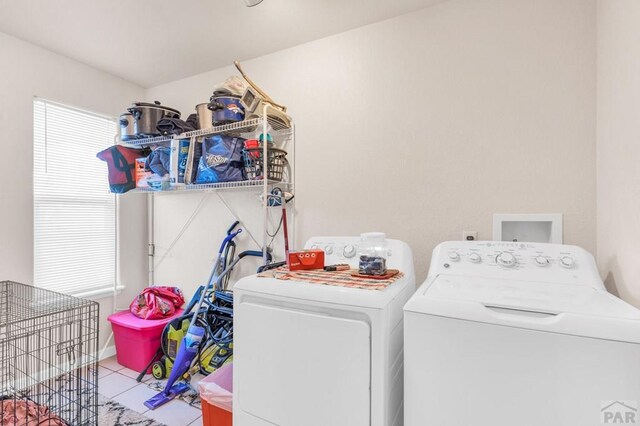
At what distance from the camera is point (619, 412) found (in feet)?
2.78

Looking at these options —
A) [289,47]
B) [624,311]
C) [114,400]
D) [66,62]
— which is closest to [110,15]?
[66,62]

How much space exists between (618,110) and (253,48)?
230 cm

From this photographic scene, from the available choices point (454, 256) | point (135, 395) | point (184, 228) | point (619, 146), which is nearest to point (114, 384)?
point (135, 395)

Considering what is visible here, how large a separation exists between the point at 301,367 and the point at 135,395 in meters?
1.84

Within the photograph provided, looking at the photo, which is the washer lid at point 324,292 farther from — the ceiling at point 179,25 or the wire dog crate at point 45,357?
the ceiling at point 179,25

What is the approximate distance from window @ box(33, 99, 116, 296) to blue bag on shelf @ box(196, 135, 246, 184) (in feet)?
4.24

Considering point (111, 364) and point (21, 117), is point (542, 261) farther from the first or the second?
point (21, 117)

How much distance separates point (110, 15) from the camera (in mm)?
2061

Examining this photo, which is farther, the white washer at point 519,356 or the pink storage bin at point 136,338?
the pink storage bin at point 136,338

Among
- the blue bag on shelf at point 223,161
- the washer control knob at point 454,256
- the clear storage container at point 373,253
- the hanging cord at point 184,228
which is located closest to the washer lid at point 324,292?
the clear storage container at point 373,253

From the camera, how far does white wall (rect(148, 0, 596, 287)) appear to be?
1.66m

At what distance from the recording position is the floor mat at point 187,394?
7.20ft

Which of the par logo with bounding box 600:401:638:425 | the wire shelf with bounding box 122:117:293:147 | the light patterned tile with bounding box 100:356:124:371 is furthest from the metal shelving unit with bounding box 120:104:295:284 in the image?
the par logo with bounding box 600:401:638:425

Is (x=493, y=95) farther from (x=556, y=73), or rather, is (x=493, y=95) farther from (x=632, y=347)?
(x=632, y=347)
